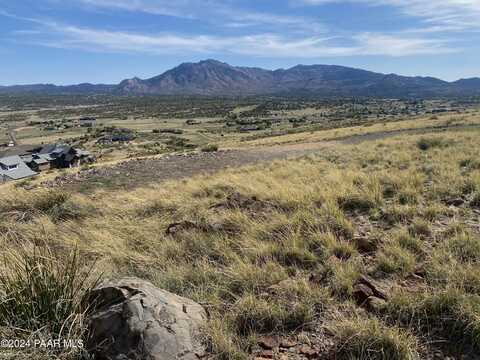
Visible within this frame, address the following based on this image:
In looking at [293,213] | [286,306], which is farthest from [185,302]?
[293,213]

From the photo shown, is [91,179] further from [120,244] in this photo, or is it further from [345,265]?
[345,265]

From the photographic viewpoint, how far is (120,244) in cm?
491

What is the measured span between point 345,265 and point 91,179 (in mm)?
11626

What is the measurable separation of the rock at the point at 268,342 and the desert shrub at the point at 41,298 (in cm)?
141

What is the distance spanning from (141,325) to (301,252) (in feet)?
7.15

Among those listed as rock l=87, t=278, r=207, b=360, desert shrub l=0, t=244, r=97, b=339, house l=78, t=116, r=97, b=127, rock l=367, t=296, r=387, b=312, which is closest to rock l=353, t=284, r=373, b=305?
rock l=367, t=296, r=387, b=312

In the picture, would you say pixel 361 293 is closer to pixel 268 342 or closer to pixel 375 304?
pixel 375 304

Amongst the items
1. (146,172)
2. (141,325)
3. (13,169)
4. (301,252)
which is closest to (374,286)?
(301,252)

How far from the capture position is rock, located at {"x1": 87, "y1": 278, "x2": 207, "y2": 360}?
2.54 m

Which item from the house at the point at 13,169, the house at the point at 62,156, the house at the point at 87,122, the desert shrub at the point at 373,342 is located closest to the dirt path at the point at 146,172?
the desert shrub at the point at 373,342

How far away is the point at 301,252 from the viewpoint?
13.9 feet

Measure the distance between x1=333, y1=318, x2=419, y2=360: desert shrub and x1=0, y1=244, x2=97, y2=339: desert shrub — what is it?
2.02m

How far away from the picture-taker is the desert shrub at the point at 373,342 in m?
2.56

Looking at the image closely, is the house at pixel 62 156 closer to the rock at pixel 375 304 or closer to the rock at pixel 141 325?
the rock at pixel 141 325
